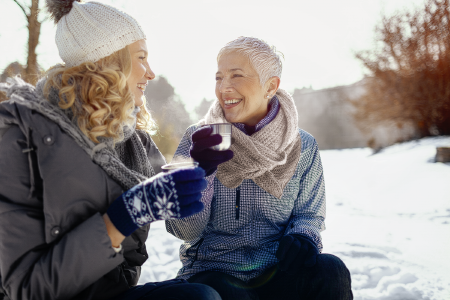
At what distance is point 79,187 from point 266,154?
1151 millimetres

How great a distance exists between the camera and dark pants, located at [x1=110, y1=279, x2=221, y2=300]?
1.23 metres

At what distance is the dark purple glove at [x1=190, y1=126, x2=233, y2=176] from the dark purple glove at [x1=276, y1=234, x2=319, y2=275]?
22.7 inches

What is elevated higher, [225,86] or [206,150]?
[225,86]

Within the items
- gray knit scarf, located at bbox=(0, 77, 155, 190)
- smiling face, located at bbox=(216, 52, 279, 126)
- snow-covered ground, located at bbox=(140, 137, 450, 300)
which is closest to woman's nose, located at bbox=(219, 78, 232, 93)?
smiling face, located at bbox=(216, 52, 279, 126)

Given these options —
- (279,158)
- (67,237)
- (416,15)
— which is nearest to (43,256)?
(67,237)

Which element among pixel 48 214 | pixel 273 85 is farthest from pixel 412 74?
pixel 48 214

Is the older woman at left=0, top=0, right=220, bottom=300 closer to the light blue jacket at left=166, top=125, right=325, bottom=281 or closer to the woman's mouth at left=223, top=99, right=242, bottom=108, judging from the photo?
the light blue jacket at left=166, top=125, right=325, bottom=281

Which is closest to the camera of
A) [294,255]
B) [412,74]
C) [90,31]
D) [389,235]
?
[90,31]

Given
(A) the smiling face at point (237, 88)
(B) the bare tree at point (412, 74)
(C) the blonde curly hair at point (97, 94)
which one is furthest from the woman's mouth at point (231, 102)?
(B) the bare tree at point (412, 74)

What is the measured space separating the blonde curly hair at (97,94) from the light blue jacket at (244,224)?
556 mm

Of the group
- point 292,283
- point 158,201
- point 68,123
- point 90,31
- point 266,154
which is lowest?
point 292,283

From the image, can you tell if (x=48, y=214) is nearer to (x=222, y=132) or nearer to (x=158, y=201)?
(x=158, y=201)

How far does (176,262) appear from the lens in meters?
3.30

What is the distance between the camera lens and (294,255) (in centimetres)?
161
